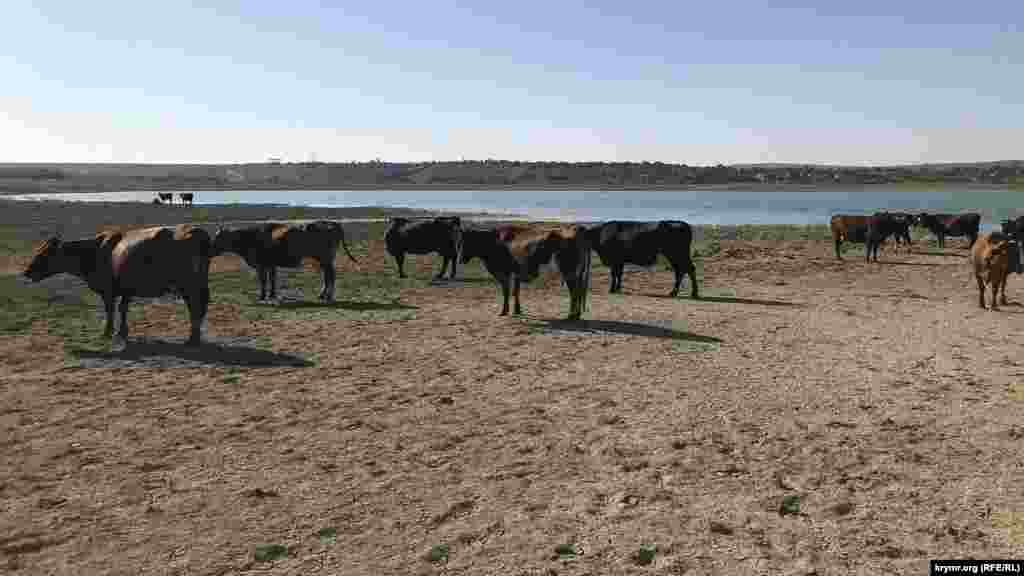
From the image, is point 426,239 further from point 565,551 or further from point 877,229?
point 565,551

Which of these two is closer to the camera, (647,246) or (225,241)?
(225,241)

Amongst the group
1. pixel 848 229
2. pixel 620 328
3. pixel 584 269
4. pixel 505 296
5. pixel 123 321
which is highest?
pixel 848 229

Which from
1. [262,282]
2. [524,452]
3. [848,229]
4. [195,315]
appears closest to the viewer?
[524,452]

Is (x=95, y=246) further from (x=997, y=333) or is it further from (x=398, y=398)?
(x=997, y=333)

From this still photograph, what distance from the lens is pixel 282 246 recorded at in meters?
15.7

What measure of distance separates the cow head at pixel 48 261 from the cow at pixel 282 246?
363 centimetres

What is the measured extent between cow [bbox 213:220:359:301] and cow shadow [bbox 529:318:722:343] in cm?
499

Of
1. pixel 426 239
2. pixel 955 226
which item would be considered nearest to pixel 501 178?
pixel 955 226

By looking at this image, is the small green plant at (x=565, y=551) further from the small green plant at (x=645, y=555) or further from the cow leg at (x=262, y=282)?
the cow leg at (x=262, y=282)

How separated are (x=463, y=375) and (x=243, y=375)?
104 inches

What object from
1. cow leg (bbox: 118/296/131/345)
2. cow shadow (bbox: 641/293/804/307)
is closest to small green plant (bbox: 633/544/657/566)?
cow leg (bbox: 118/296/131/345)

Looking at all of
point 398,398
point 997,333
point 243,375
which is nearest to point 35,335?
point 243,375

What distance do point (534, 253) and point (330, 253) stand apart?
187 inches

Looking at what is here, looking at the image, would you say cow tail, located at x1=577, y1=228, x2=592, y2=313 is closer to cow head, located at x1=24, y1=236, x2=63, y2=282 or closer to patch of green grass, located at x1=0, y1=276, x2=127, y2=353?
patch of green grass, located at x1=0, y1=276, x2=127, y2=353
